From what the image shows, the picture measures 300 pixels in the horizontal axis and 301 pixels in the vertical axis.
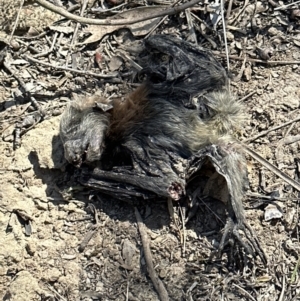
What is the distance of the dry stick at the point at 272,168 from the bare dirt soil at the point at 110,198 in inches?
1.6

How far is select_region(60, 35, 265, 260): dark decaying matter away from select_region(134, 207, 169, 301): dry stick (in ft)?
0.51

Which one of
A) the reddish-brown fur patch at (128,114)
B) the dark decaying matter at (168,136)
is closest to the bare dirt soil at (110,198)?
the dark decaying matter at (168,136)

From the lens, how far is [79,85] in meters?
4.02

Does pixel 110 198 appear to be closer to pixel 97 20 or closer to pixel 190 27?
pixel 97 20

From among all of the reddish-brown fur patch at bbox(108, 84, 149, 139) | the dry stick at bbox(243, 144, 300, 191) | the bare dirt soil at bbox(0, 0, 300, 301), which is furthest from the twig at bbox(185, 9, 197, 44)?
the dry stick at bbox(243, 144, 300, 191)

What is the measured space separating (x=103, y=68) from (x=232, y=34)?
0.87 metres

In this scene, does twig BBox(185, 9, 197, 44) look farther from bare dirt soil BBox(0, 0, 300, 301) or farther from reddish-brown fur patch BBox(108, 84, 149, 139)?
reddish-brown fur patch BBox(108, 84, 149, 139)

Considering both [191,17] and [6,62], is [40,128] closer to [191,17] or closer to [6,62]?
[6,62]

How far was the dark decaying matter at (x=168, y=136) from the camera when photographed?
137 inches

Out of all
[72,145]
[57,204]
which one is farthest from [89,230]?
[72,145]

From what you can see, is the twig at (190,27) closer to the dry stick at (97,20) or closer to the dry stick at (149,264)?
the dry stick at (97,20)

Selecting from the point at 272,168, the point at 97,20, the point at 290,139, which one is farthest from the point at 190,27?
the point at 272,168

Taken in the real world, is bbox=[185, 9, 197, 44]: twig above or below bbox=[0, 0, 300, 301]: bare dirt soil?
above

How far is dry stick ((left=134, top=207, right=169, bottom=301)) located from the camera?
11.1 ft
